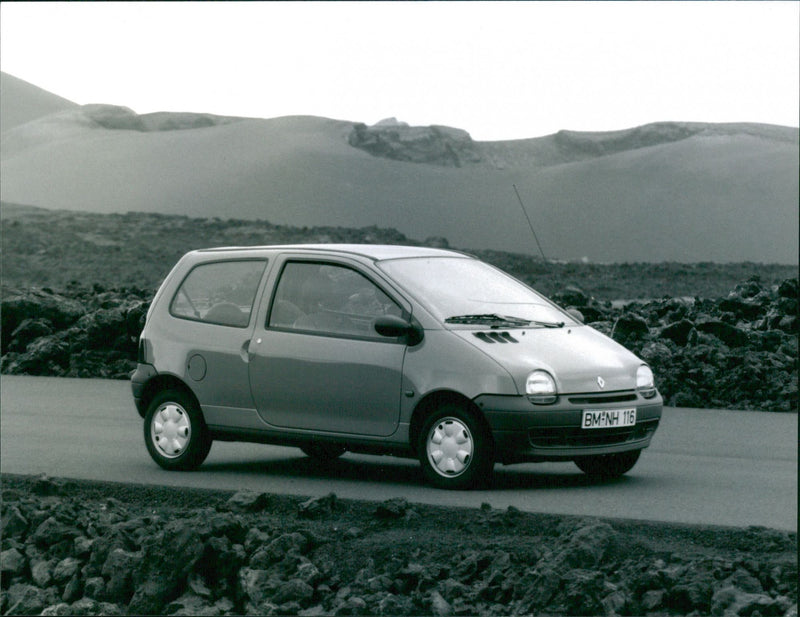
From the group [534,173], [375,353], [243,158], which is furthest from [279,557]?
[534,173]

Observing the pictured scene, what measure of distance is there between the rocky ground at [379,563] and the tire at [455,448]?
0.76 metres

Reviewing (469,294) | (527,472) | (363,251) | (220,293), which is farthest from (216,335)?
(527,472)

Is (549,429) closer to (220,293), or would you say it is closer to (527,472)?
(527,472)

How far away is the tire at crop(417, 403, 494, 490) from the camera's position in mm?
9969

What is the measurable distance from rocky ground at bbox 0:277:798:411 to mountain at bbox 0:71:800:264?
4245 centimetres

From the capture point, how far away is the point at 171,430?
11.4 meters

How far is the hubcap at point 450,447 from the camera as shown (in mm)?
10023

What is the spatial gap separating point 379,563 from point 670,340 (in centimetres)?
1317

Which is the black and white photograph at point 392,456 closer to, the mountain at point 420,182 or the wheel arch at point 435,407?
the wheel arch at point 435,407

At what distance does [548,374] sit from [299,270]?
6.99 feet

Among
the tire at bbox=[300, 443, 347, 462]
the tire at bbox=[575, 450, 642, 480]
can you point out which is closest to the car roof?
the tire at bbox=[300, 443, 347, 462]

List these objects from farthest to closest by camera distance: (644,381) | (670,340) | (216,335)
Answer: (670,340) → (216,335) → (644,381)

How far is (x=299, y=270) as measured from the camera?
11.0 m

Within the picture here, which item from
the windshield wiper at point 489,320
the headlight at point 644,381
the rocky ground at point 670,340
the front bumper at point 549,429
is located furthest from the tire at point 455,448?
the rocky ground at point 670,340
